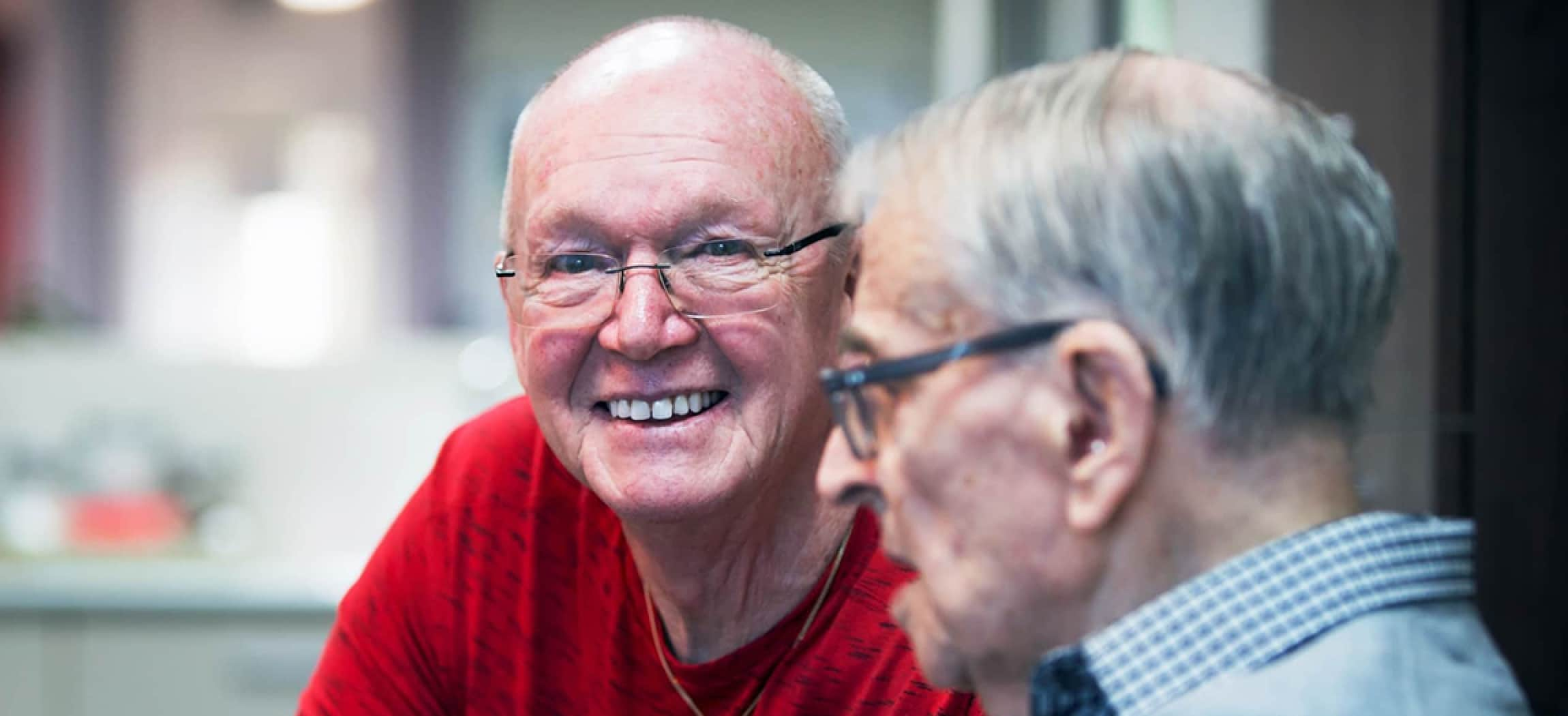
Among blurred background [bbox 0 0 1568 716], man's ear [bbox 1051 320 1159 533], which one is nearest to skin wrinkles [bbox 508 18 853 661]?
blurred background [bbox 0 0 1568 716]

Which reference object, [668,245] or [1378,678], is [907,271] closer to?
[1378,678]

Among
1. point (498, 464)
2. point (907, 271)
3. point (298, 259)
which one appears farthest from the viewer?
point (298, 259)

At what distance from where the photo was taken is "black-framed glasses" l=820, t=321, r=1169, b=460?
69 centimetres

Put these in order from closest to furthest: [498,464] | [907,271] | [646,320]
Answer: [907,271] → [646,320] → [498,464]

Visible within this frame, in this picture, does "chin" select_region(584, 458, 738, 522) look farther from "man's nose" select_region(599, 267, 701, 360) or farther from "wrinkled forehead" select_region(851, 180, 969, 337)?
"wrinkled forehead" select_region(851, 180, 969, 337)

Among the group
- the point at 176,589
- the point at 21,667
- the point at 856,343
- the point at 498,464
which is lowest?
the point at 21,667

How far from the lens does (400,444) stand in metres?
3.44

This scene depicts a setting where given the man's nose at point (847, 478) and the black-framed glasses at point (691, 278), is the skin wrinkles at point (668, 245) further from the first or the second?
the man's nose at point (847, 478)

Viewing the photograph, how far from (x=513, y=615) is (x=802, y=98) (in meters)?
0.55

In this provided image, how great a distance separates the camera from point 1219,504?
69 centimetres

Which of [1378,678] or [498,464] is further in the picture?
[498,464]

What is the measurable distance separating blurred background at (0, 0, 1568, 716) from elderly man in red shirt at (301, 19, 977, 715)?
0.78 ft

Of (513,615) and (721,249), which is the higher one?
(721,249)

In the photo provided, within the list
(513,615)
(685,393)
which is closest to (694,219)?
(685,393)
